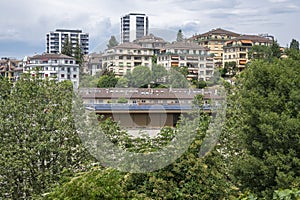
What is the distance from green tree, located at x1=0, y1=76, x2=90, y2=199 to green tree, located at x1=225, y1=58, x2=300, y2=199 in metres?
2.79

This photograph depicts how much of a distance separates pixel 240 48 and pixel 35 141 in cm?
3253

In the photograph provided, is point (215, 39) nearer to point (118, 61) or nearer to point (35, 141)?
point (118, 61)

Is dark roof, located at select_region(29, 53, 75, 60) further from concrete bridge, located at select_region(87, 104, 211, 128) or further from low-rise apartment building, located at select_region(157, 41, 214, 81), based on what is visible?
concrete bridge, located at select_region(87, 104, 211, 128)

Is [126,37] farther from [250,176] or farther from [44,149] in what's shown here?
[250,176]

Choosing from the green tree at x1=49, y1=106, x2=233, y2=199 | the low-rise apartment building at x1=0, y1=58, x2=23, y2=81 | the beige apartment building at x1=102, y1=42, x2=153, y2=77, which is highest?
the low-rise apartment building at x1=0, y1=58, x2=23, y2=81

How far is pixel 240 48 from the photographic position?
38.8m

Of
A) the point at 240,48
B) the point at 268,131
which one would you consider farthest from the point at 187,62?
the point at 240,48

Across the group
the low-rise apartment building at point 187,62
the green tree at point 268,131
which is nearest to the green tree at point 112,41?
the low-rise apartment building at point 187,62

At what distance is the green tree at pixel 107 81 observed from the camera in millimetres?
6667

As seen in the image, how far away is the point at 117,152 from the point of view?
677 centimetres

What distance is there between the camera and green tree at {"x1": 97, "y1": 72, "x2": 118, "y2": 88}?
262 inches

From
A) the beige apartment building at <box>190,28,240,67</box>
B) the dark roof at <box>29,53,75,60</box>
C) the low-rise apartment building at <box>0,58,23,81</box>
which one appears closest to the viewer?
the dark roof at <box>29,53,75,60</box>

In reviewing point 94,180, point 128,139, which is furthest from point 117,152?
point 94,180

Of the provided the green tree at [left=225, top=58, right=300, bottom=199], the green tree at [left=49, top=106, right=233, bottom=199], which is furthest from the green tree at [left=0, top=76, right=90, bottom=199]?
the green tree at [left=225, top=58, right=300, bottom=199]
